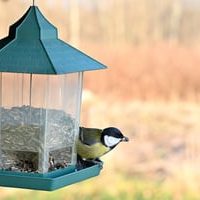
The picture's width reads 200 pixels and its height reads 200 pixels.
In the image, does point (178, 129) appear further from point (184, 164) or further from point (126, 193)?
point (126, 193)

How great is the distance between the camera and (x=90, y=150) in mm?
2328

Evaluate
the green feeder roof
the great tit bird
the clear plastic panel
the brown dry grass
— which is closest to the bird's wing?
the great tit bird

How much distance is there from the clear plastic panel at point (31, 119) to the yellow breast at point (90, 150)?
10cm

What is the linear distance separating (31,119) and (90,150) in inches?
8.6

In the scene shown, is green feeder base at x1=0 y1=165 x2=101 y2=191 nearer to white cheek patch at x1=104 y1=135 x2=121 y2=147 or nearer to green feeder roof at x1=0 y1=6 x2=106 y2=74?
white cheek patch at x1=104 y1=135 x2=121 y2=147

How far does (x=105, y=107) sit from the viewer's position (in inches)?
234

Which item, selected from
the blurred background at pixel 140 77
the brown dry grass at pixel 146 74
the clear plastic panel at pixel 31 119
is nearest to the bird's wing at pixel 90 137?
the clear plastic panel at pixel 31 119

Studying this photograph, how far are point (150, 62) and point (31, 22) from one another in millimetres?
3799

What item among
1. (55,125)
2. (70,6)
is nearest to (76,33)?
(70,6)

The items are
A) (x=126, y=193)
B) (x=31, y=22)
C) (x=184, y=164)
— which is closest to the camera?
(x=31, y=22)

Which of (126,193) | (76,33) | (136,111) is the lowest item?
(126,193)

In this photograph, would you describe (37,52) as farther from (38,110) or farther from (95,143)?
(95,143)

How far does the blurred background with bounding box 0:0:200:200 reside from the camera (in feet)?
18.9

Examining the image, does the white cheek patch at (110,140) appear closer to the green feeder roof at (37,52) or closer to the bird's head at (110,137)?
the bird's head at (110,137)
